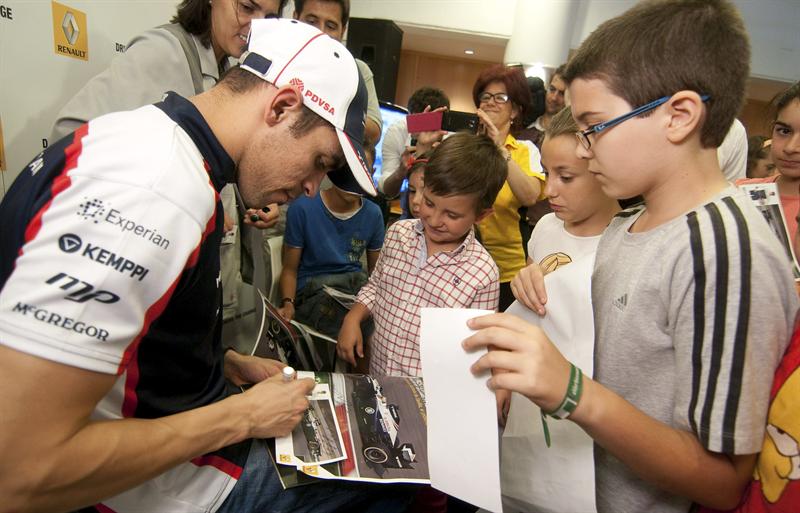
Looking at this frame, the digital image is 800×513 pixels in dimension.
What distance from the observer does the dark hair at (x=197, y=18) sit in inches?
57.6

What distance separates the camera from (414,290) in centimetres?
165

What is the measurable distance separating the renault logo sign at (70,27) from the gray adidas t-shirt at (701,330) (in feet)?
6.14

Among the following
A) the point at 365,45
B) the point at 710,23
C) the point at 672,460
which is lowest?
the point at 672,460

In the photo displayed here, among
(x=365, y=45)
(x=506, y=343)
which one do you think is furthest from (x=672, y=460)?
(x=365, y=45)

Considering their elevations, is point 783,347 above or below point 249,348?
above

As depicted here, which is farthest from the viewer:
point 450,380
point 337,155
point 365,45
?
point 365,45

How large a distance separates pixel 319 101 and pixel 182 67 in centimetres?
71

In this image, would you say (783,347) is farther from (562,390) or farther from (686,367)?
(562,390)

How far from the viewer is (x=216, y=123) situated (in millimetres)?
904

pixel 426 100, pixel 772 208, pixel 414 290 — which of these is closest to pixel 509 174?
pixel 414 290

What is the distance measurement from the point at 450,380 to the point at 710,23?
0.75 meters

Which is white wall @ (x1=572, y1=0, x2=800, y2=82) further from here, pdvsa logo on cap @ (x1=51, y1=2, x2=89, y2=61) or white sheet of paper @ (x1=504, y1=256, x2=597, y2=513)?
white sheet of paper @ (x1=504, y1=256, x2=597, y2=513)

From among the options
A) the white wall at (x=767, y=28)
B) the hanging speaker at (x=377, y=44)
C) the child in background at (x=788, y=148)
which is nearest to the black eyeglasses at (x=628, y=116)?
the child in background at (x=788, y=148)

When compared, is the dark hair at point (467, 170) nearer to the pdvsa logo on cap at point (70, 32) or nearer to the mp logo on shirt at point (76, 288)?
the mp logo on shirt at point (76, 288)
